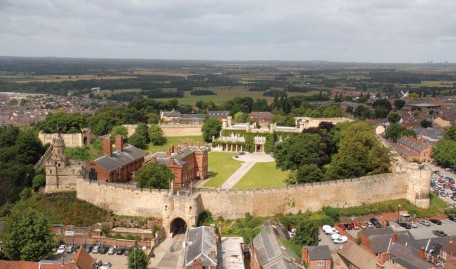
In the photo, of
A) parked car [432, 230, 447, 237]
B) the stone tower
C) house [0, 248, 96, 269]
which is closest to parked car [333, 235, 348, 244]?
parked car [432, 230, 447, 237]

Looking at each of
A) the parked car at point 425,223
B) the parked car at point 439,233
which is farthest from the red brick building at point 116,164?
the parked car at point 439,233

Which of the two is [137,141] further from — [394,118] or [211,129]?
[394,118]

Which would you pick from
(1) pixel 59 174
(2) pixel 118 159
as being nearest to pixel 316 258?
(2) pixel 118 159

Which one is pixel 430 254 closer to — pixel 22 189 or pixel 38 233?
pixel 38 233

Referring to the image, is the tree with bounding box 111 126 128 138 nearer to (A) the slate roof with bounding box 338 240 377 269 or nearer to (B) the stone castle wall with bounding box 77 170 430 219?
(B) the stone castle wall with bounding box 77 170 430 219

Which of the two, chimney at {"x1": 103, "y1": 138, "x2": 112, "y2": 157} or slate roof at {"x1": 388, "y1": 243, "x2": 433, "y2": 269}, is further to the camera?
chimney at {"x1": 103, "y1": 138, "x2": 112, "y2": 157}

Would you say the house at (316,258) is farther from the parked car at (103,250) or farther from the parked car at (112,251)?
the parked car at (103,250)
